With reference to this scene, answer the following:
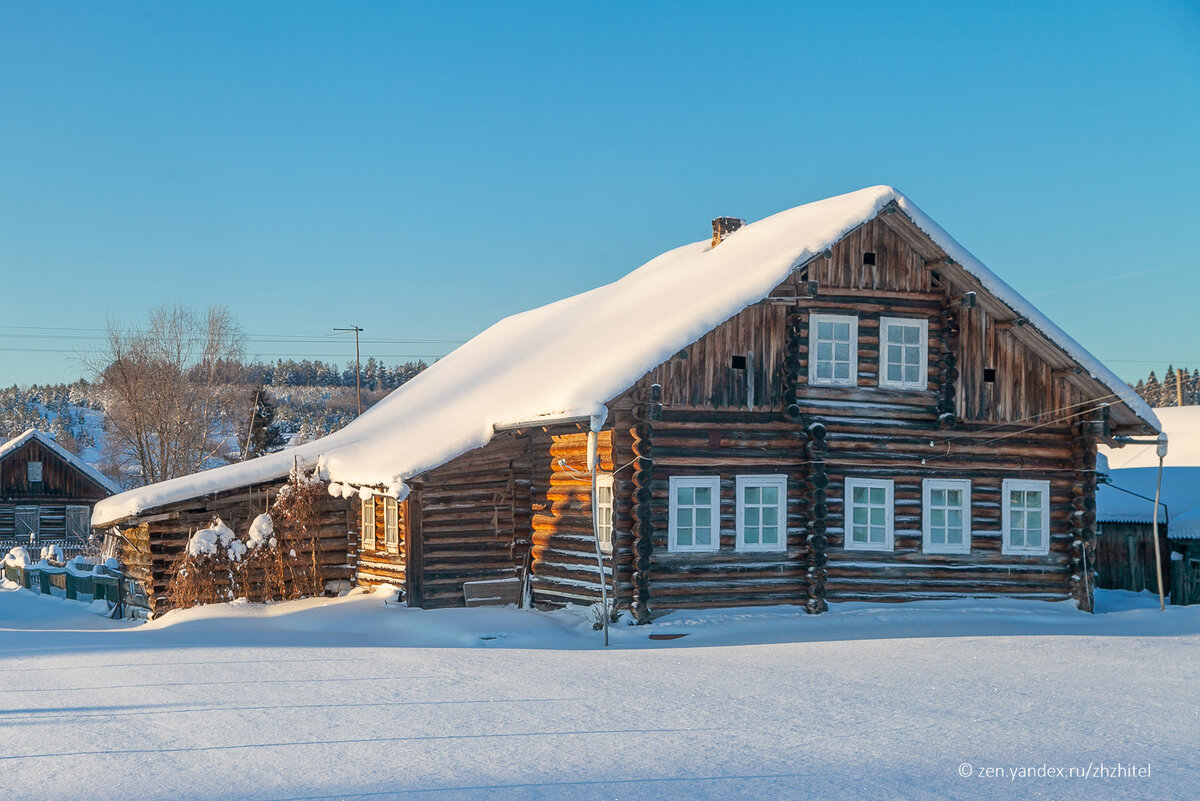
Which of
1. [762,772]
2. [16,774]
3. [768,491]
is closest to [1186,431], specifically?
[768,491]

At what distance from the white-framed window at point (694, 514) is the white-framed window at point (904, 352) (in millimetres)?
4038

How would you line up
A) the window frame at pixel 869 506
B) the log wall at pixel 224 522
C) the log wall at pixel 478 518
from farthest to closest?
the log wall at pixel 224 522 < the log wall at pixel 478 518 < the window frame at pixel 869 506

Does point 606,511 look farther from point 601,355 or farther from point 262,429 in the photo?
point 262,429

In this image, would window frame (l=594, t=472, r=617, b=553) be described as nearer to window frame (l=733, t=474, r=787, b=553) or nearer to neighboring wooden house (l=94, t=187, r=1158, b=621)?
neighboring wooden house (l=94, t=187, r=1158, b=621)

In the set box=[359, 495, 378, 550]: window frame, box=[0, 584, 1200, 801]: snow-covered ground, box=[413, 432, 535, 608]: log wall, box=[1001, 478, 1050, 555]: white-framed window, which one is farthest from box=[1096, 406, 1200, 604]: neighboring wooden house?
box=[359, 495, 378, 550]: window frame

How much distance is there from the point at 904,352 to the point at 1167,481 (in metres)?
16.3

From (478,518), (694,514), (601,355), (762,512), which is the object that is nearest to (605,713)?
(694,514)

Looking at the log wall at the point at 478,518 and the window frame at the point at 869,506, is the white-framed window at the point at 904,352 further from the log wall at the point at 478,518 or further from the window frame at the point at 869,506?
the log wall at the point at 478,518

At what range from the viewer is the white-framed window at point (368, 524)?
2283 centimetres

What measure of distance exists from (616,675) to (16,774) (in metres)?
6.42

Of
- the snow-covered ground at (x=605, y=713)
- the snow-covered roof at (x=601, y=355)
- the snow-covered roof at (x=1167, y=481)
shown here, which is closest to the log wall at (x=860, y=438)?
the snow-covered roof at (x=601, y=355)

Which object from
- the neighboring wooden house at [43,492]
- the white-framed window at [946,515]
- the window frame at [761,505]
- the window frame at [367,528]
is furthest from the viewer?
the neighboring wooden house at [43,492]

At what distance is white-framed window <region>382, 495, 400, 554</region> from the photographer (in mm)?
21531

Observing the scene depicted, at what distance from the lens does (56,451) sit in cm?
4791
